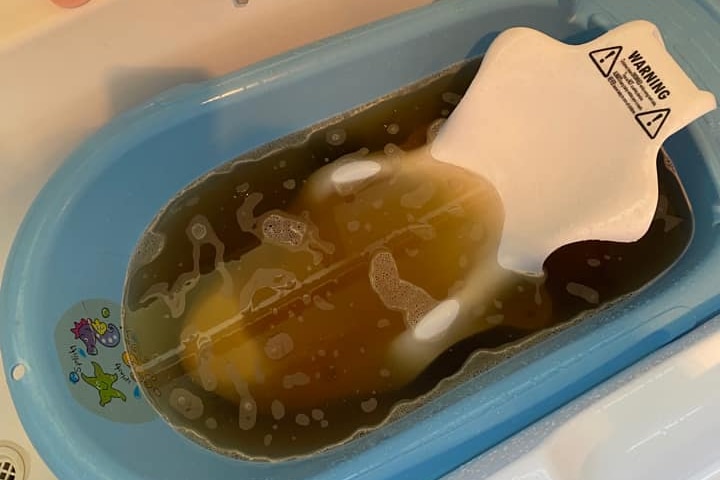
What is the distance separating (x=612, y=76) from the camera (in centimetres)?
105

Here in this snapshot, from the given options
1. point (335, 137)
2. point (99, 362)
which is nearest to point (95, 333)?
point (99, 362)

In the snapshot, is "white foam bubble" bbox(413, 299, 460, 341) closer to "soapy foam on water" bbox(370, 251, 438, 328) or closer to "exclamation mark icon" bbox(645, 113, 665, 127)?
"soapy foam on water" bbox(370, 251, 438, 328)

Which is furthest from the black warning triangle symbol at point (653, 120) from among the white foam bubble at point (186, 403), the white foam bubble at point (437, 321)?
the white foam bubble at point (186, 403)

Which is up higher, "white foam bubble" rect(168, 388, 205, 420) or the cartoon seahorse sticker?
the cartoon seahorse sticker

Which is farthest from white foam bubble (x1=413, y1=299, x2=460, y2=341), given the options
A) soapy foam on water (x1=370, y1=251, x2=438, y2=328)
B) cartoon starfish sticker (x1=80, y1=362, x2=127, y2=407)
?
cartoon starfish sticker (x1=80, y1=362, x2=127, y2=407)

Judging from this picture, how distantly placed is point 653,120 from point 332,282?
0.49 meters

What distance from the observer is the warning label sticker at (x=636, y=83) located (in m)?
1.00

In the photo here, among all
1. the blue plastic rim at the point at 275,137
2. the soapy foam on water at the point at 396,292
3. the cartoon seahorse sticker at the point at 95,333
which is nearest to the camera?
the blue plastic rim at the point at 275,137

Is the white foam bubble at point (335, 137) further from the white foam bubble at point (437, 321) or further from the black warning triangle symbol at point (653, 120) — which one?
the black warning triangle symbol at point (653, 120)

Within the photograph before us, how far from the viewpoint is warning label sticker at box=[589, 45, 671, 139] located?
1.00 m

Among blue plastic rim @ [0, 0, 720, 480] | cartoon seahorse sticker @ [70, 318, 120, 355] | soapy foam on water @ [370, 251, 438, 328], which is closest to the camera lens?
blue plastic rim @ [0, 0, 720, 480]

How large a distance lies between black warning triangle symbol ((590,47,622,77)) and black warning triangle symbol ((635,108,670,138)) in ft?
0.26

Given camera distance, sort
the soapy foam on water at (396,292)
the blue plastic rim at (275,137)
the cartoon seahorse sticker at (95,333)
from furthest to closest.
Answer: the soapy foam on water at (396,292)
the cartoon seahorse sticker at (95,333)
the blue plastic rim at (275,137)

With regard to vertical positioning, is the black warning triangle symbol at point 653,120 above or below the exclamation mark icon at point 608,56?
below
